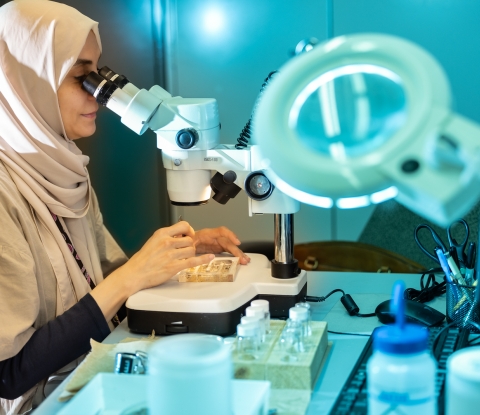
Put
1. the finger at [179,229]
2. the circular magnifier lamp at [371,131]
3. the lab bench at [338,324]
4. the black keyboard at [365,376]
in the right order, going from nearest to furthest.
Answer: the circular magnifier lamp at [371,131]
the black keyboard at [365,376]
the lab bench at [338,324]
the finger at [179,229]

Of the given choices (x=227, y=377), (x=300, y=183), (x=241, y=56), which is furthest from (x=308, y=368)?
(x=241, y=56)

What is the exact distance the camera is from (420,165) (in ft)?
2.21

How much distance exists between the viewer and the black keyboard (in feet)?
3.14

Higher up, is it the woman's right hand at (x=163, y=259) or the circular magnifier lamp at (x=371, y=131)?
the circular magnifier lamp at (x=371, y=131)

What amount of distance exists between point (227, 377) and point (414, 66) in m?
0.41

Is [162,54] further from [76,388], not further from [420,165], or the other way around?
[420,165]

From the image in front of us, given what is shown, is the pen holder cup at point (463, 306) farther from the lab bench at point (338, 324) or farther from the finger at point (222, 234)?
the finger at point (222, 234)

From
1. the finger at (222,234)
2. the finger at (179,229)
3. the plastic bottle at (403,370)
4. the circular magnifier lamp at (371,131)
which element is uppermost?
the circular magnifier lamp at (371,131)

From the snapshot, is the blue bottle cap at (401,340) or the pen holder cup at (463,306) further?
the pen holder cup at (463,306)

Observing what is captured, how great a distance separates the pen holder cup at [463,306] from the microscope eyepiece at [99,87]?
2.72ft

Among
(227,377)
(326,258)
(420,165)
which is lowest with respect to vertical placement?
(326,258)

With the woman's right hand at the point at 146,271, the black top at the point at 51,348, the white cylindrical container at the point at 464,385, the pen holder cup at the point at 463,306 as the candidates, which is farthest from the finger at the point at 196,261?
the white cylindrical container at the point at 464,385

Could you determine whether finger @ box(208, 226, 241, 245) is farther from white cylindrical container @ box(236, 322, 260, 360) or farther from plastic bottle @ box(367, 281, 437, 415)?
plastic bottle @ box(367, 281, 437, 415)

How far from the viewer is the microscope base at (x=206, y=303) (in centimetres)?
137
